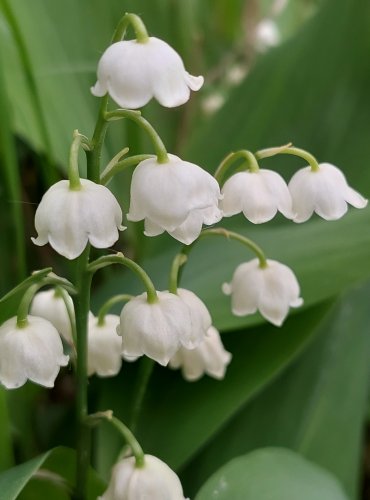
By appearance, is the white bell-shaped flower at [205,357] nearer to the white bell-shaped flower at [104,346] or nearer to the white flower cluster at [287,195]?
the white bell-shaped flower at [104,346]

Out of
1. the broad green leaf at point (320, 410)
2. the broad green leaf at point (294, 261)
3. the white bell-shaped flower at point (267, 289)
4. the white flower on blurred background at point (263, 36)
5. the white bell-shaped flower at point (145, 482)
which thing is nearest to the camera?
the white bell-shaped flower at point (145, 482)

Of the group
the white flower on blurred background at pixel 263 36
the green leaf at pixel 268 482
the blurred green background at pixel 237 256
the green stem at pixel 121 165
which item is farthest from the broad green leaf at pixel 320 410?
the white flower on blurred background at pixel 263 36

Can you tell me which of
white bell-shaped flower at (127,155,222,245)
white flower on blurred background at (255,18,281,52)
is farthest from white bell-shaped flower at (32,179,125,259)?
white flower on blurred background at (255,18,281,52)

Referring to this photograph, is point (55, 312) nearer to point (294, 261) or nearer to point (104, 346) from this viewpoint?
point (104, 346)

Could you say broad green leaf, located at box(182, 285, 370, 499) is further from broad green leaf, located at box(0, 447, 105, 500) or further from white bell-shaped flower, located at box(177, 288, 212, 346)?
white bell-shaped flower, located at box(177, 288, 212, 346)

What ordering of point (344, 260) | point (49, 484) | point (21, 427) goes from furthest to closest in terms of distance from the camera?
point (21, 427), point (344, 260), point (49, 484)

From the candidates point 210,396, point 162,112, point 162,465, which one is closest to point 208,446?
point 210,396

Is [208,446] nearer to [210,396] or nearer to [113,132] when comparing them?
[210,396]
